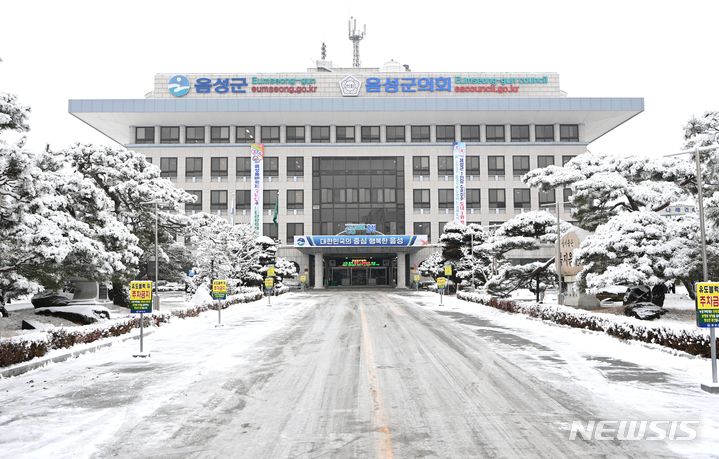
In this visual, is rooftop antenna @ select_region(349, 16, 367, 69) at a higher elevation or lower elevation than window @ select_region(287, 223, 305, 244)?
higher

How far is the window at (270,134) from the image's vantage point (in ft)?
243

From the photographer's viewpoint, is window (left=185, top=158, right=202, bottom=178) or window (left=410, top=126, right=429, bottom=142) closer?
window (left=185, top=158, right=202, bottom=178)

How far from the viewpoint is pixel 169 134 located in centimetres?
7394

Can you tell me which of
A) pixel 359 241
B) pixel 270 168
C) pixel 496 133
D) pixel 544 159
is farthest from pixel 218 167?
pixel 544 159

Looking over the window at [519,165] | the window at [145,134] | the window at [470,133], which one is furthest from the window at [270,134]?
the window at [519,165]

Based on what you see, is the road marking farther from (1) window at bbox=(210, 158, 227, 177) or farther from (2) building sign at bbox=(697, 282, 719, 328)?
(1) window at bbox=(210, 158, 227, 177)

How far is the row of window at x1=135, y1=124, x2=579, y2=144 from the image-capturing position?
73750mm

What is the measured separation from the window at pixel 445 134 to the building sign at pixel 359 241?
1565 centimetres

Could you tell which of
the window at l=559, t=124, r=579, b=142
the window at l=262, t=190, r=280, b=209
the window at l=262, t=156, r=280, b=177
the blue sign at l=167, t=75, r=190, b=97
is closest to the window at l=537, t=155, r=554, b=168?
the window at l=559, t=124, r=579, b=142

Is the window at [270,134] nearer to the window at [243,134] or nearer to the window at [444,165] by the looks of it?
the window at [243,134]

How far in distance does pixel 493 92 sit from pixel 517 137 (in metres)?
6.97

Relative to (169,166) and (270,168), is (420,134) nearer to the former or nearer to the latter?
(270,168)

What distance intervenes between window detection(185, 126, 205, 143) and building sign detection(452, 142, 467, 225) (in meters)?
33.9

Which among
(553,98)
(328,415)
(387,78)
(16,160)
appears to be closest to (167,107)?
(387,78)
